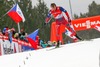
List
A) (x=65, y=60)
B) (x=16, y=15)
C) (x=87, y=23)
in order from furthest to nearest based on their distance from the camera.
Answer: (x=87, y=23), (x=16, y=15), (x=65, y=60)

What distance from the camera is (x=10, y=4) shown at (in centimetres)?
5806

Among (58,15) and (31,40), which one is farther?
(31,40)

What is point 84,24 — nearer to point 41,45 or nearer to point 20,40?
point 41,45

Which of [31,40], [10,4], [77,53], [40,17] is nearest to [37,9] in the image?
[40,17]

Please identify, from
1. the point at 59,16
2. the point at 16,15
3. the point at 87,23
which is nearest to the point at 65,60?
the point at 59,16

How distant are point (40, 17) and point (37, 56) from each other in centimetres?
5962

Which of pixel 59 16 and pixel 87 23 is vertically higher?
pixel 59 16

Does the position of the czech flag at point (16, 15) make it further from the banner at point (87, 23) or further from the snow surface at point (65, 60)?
the snow surface at point (65, 60)

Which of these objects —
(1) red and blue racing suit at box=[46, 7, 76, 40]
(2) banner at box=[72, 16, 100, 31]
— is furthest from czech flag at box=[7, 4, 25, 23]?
(1) red and blue racing suit at box=[46, 7, 76, 40]

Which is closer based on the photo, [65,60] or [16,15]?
[65,60]

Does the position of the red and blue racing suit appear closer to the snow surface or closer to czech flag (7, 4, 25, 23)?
the snow surface

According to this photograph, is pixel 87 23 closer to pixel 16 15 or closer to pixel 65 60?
pixel 16 15

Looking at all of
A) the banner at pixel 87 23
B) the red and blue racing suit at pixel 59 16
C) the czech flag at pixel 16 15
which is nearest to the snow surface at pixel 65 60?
the red and blue racing suit at pixel 59 16

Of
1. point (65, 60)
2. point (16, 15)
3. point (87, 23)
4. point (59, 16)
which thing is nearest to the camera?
point (65, 60)
